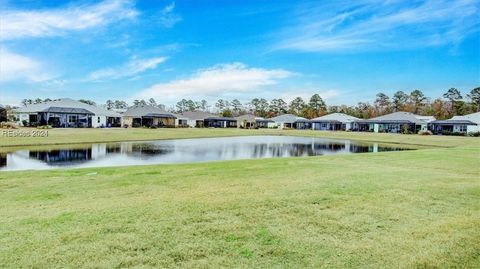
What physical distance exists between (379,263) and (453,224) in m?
2.56

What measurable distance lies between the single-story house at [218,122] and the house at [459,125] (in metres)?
46.5

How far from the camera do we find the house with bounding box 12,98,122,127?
184ft

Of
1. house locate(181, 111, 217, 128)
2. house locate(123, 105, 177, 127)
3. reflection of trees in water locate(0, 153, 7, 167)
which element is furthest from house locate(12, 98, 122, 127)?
reflection of trees in water locate(0, 153, 7, 167)

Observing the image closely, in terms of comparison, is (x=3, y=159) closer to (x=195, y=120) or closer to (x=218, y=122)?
(x=195, y=120)

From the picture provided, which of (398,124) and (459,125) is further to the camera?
(398,124)

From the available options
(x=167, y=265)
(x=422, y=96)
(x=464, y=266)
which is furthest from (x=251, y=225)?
(x=422, y=96)

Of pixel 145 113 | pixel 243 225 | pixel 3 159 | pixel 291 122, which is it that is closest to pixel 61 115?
pixel 145 113

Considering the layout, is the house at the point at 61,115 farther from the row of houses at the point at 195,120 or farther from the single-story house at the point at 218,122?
the single-story house at the point at 218,122

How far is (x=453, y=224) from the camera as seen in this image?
6617 mm

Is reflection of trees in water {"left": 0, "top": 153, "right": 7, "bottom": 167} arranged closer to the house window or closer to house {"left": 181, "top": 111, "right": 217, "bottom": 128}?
the house window

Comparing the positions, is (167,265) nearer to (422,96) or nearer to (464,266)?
(464,266)

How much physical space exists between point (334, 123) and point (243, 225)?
282 feet

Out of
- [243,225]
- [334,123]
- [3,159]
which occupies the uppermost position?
[334,123]

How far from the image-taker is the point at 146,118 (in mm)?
75562
